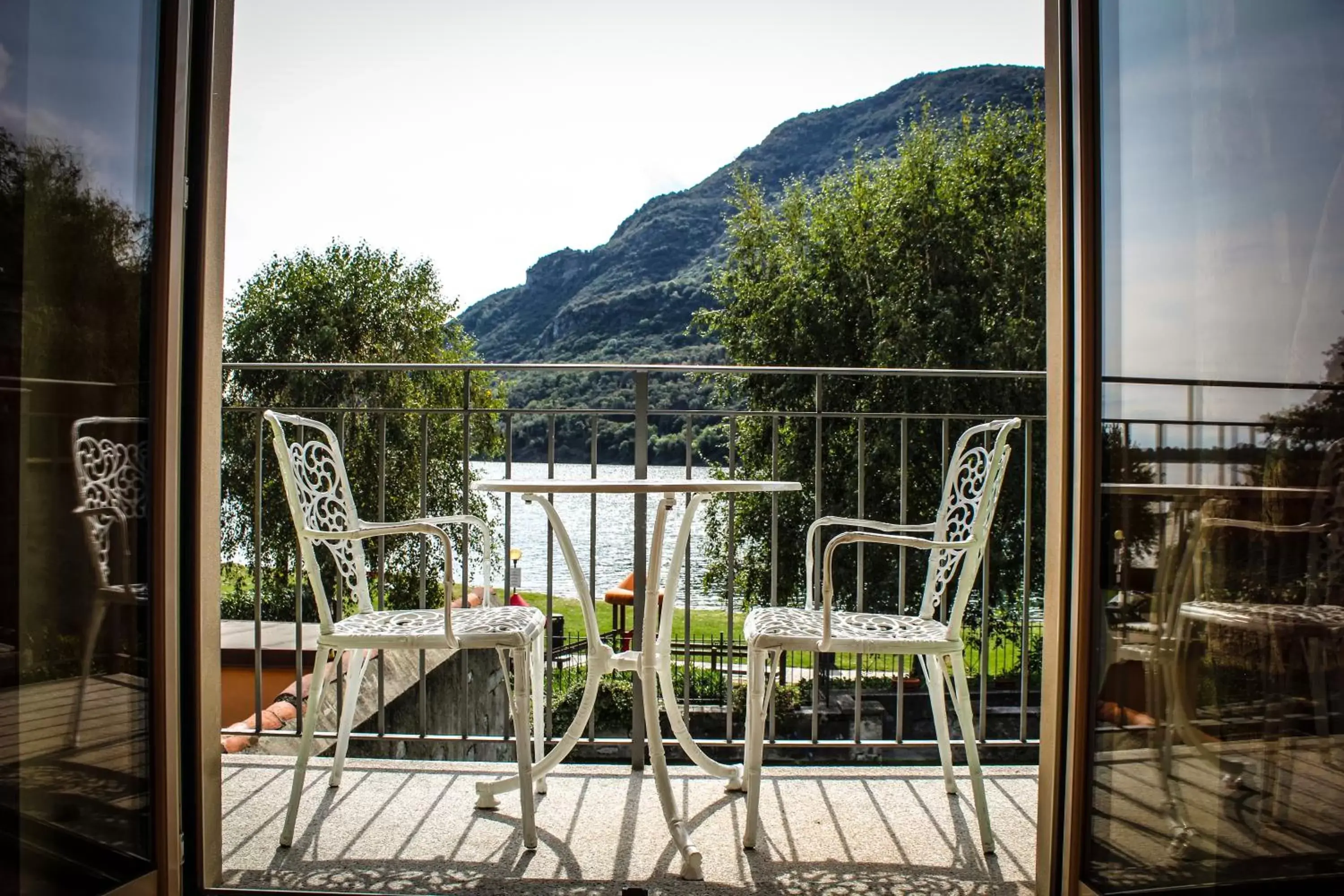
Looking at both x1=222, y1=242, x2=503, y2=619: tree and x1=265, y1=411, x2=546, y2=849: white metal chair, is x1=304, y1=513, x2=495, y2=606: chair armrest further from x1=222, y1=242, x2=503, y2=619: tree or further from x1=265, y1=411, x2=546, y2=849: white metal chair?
x1=222, y1=242, x2=503, y2=619: tree

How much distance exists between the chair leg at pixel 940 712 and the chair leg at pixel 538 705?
101cm

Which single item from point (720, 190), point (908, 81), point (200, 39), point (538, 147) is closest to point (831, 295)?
point (908, 81)

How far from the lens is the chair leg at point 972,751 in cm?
221

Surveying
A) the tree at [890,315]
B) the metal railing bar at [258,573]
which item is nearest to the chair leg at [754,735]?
the metal railing bar at [258,573]

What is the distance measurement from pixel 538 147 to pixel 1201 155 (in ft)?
83.6

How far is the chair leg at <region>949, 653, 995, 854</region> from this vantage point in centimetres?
221

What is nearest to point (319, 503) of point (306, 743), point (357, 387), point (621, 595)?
point (306, 743)

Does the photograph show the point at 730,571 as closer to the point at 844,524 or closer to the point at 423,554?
the point at 844,524

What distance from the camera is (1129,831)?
1543mm

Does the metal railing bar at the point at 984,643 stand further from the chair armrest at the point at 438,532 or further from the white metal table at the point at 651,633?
the chair armrest at the point at 438,532

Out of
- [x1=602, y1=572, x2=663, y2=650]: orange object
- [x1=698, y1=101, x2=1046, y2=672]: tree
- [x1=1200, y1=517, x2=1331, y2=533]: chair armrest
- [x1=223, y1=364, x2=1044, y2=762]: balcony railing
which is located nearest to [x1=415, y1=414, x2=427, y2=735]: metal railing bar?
[x1=223, y1=364, x2=1044, y2=762]: balcony railing

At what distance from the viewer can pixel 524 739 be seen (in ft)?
7.10

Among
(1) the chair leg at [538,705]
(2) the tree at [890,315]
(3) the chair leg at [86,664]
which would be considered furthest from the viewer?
(2) the tree at [890,315]

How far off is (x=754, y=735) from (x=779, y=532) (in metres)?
7.33
